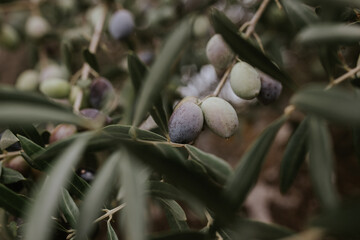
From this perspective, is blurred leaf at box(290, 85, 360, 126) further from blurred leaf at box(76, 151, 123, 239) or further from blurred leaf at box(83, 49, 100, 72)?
blurred leaf at box(83, 49, 100, 72)

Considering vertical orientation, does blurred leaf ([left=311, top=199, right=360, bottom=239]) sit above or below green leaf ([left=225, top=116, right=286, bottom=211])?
below

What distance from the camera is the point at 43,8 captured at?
161cm

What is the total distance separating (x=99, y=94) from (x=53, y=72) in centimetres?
37

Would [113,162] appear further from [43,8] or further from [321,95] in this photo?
[43,8]

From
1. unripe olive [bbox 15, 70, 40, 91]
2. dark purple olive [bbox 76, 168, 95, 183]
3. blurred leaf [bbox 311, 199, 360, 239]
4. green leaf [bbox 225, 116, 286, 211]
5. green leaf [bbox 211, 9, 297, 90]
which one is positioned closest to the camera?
blurred leaf [bbox 311, 199, 360, 239]

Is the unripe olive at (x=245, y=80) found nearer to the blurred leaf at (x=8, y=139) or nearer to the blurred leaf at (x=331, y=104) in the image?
the blurred leaf at (x=331, y=104)

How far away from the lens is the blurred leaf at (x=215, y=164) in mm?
573

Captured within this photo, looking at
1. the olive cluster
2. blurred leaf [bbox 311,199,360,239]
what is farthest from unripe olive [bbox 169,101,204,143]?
blurred leaf [bbox 311,199,360,239]

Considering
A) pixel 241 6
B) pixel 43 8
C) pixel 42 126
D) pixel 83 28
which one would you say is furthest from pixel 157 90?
pixel 43 8

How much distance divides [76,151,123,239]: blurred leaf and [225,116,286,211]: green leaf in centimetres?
15

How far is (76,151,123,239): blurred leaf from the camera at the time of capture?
40 cm

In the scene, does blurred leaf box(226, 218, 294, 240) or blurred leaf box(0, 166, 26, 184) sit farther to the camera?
blurred leaf box(0, 166, 26, 184)

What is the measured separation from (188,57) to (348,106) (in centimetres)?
96

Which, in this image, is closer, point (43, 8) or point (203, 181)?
point (203, 181)
